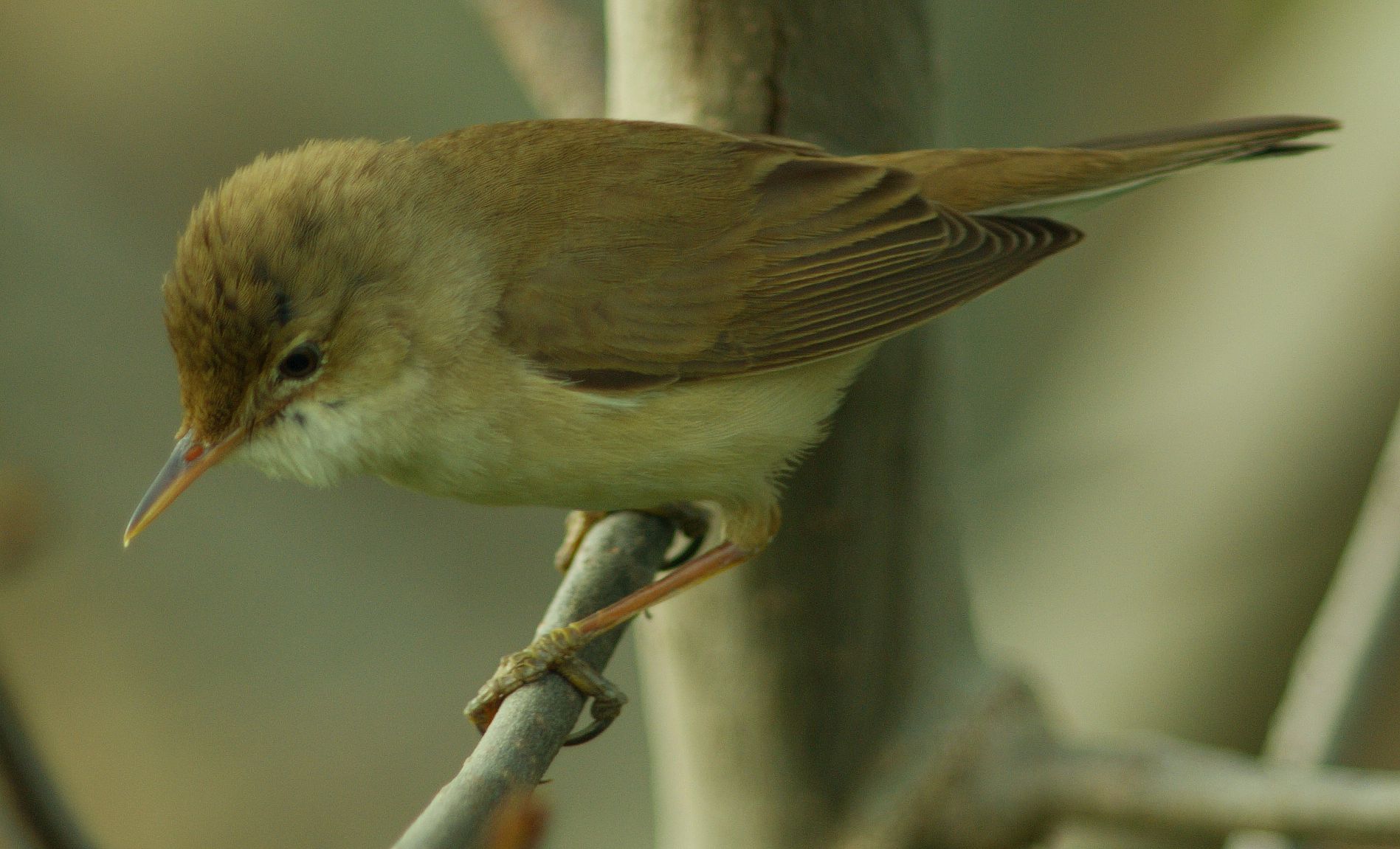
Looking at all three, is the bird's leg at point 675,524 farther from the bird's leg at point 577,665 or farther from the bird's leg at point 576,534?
the bird's leg at point 577,665

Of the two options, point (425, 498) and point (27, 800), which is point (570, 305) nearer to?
point (27, 800)

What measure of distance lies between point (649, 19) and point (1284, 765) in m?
1.84

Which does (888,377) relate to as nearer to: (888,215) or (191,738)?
(888,215)

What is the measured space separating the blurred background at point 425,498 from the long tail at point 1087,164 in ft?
1.29

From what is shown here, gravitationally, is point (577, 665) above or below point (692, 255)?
below

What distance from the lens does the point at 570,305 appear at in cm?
243

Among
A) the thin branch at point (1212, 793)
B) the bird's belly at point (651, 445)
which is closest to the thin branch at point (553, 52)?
the bird's belly at point (651, 445)

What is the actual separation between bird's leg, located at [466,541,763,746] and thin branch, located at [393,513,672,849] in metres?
0.03

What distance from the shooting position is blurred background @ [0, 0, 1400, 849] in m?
3.37

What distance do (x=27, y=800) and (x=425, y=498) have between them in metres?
4.51

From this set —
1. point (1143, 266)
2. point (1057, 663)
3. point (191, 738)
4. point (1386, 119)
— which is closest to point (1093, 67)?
point (1143, 266)

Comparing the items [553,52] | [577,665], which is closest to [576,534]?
[577,665]

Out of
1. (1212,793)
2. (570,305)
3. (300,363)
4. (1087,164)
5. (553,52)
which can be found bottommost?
(1212,793)

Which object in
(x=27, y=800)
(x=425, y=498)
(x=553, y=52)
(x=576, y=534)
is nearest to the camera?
(x=27, y=800)
